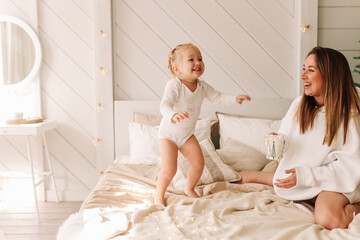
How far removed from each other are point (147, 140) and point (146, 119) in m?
0.28

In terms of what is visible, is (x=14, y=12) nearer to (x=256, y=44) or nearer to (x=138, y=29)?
(x=138, y=29)

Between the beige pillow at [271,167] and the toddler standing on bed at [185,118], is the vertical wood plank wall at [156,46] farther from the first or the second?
the toddler standing on bed at [185,118]

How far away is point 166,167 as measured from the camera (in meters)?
1.95

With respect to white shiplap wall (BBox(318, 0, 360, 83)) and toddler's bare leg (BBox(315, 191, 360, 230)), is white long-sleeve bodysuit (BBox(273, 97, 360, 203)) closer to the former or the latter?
toddler's bare leg (BBox(315, 191, 360, 230))

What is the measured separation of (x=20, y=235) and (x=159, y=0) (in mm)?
2046

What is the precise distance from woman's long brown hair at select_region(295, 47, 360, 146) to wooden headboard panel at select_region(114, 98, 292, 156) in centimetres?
105

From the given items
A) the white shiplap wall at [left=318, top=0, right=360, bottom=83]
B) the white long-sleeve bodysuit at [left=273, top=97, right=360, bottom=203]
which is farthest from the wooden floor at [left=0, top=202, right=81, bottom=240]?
the white shiplap wall at [left=318, top=0, right=360, bottom=83]

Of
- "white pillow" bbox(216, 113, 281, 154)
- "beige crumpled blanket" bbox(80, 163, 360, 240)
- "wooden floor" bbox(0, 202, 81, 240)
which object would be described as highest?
"white pillow" bbox(216, 113, 281, 154)

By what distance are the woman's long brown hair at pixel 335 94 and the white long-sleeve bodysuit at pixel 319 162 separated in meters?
0.04

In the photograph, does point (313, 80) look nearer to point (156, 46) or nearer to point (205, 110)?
point (205, 110)

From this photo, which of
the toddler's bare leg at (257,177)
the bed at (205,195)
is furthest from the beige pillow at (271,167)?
the toddler's bare leg at (257,177)

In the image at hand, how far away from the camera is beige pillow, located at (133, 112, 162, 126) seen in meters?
2.84

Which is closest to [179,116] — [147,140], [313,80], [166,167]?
[166,167]

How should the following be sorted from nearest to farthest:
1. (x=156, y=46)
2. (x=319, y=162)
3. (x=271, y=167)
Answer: (x=319, y=162) < (x=271, y=167) < (x=156, y=46)
